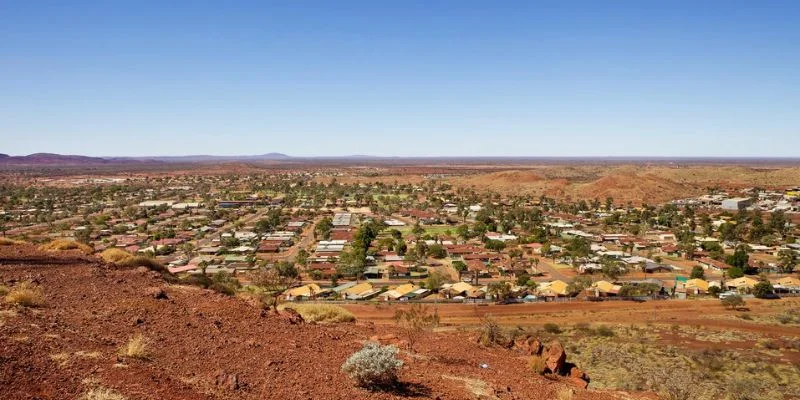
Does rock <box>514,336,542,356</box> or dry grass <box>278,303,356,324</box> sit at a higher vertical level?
dry grass <box>278,303,356,324</box>

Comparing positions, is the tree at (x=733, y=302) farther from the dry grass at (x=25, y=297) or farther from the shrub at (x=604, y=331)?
the dry grass at (x=25, y=297)

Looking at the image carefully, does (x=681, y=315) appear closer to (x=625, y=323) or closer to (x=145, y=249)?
(x=625, y=323)

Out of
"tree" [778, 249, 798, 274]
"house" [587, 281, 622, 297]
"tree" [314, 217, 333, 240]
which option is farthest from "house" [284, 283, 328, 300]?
"tree" [778, 249, 798, 274]

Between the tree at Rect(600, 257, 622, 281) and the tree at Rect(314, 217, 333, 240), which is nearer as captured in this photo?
the tree at Rect(600, 257, 622, 281)

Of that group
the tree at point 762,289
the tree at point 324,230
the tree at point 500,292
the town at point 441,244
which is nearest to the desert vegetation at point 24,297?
the town at point 441,244

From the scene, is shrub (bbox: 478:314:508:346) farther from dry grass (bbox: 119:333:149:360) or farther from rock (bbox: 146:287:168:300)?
dry grass (bbox: 119:333:149:360)
